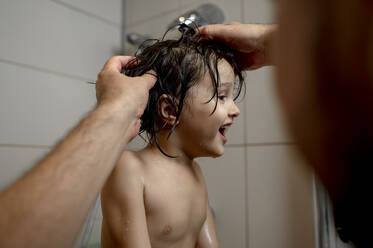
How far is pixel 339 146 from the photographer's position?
11 cm

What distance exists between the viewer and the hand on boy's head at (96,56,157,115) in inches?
15.3

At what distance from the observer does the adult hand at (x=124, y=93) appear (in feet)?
1.26

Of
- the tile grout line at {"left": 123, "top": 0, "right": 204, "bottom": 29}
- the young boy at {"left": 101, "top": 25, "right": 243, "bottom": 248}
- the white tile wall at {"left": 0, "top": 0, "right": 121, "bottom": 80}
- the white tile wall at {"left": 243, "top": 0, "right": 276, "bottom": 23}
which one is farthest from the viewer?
the tile grout line at {"left": 123, "top": 0, "right": 204, "bottom": 29}

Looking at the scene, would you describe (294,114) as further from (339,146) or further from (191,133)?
(191,133)

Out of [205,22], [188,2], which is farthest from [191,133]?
[188,2]

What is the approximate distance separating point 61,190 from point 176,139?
0.30m

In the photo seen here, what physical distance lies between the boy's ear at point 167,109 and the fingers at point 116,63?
0.29ft

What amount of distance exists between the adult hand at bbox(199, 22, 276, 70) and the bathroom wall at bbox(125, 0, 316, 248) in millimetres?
166

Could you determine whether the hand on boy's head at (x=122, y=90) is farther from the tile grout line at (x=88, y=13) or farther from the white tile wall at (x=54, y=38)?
the tile grout line at (x=88, y=13)

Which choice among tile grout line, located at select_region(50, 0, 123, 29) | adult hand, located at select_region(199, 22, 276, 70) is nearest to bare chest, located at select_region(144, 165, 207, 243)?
adult hand, located at select_region(199, 22, 276, 70)

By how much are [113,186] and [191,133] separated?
0.57ft

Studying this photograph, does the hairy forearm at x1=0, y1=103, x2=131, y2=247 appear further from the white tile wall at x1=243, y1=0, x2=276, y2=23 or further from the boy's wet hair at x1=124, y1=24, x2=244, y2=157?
the white tile wall at x1=243, y1=0, x2=276, y2=23

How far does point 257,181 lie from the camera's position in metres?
0.85

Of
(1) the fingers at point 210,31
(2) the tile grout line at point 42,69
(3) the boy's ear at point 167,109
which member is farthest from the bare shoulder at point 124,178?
(2) the tile grout line at point 42,69
